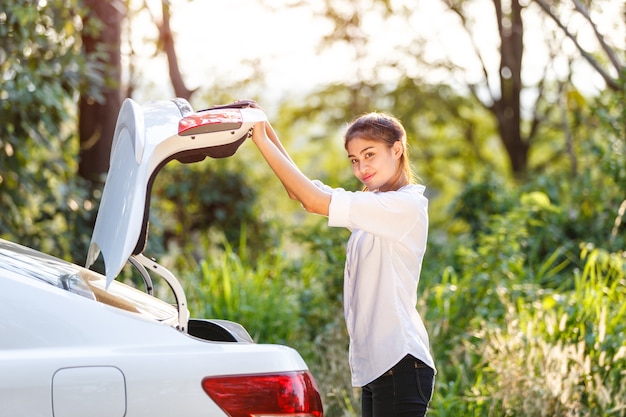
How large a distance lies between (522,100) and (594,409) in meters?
14.0

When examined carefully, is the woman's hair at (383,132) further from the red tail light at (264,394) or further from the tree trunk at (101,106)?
the tree trunk at (101,106)

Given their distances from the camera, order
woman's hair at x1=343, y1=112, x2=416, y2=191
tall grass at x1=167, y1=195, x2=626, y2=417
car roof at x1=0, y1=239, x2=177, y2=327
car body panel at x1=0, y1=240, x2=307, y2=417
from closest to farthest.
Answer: car body panel at x1=0, y1=240, x2=307, y2=417 → car roof at x1=0, y1=239, x2=177, y2=327 → woman's hair at x1=343, y1=112, x2=416, y2=191 → tall grass at x1=167, y1=195, x2=626, y2=417

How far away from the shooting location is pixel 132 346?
2260 millimetres

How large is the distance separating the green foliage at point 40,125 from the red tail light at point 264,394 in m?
3.95

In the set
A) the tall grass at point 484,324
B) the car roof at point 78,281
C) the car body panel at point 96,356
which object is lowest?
the tall grass at point 484,324

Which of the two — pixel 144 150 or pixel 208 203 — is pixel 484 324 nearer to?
pixel 144 150

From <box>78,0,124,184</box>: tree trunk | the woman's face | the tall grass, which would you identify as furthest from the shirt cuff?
<box>78,0,124,184</box>: tree trunk

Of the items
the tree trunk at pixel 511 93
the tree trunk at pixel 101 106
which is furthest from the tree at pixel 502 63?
the tree trunk at pixel 101 106

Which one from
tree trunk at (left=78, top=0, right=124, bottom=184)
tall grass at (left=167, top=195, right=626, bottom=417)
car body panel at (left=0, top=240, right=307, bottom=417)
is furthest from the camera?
tree trunk at (left=78, top=0, right=124, bottom=184)

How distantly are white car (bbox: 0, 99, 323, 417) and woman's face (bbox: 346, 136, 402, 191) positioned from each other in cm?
61

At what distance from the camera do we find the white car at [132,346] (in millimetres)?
2158

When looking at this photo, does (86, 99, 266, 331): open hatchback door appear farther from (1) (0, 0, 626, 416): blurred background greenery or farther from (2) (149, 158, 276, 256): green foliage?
(2) (149, 158, 276, 256): green foliage

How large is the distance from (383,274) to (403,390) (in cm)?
38

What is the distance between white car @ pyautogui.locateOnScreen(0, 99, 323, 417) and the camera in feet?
7.08
